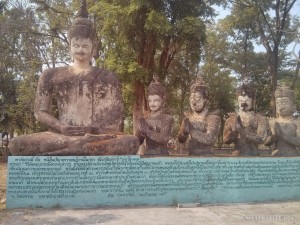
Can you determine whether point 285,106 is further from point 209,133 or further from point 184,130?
point 184,130

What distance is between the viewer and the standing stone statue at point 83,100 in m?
6.80

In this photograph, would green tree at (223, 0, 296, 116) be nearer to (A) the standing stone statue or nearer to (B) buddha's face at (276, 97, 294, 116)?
(B) buddha's face at (276, 97, 294, 116)

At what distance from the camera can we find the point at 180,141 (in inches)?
328

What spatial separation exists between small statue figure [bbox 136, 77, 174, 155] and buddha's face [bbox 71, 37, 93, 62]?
62.4 inches

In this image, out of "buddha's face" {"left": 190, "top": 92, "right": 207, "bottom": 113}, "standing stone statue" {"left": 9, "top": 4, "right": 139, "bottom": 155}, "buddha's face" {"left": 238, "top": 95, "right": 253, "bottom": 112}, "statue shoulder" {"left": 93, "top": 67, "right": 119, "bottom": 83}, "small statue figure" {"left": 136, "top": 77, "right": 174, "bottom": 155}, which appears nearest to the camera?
"standing stone statue" {"left": 9, "top": 4, "right": 139, "bottom": 155}

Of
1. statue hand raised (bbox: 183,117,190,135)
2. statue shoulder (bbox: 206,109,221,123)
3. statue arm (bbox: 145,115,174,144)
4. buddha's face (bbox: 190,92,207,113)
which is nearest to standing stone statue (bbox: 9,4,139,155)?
statue arm (bbox: 145,115,174,144)

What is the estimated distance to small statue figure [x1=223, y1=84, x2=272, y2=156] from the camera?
8164mm

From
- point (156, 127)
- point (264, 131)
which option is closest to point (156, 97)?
point (156, 127)

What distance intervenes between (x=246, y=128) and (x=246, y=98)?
737mm

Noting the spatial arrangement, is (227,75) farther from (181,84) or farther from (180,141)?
(180,141)

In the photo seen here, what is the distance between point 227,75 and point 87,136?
2018 centimetres

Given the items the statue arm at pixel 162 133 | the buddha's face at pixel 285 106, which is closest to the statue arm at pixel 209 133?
the statue arm at pixel 162 133

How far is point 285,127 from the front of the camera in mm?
8297

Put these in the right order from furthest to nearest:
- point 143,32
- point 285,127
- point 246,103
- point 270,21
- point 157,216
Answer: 1. point 270,21
2. point 143,32
3. point 246,103
4. point 285,127
5. point 157,216
